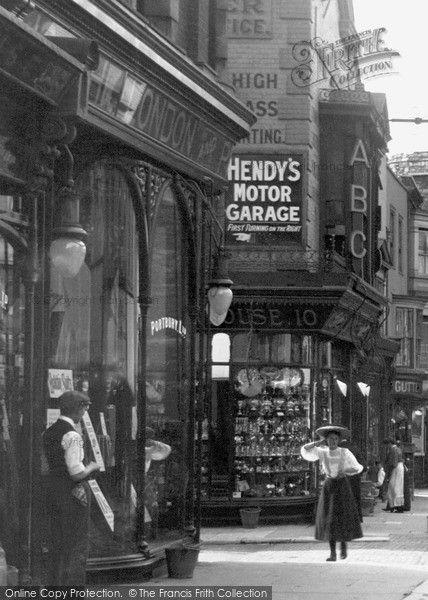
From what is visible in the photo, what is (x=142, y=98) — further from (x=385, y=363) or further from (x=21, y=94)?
(x=385, y=363)

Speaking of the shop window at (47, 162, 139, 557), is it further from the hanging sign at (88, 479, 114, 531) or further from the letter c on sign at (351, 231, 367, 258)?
the letter c on sign at (351, 231, 367, 258)

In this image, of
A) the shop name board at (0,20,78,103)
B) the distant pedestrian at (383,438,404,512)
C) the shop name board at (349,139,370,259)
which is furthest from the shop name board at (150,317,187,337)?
the distant pedestrian at (383,438,404,512)

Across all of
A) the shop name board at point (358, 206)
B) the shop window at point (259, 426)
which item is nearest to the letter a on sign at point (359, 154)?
the shop name board at point (358, 206)

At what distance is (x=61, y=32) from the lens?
12891 mm

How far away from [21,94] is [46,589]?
4.24 meters

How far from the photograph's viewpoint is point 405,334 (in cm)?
5284

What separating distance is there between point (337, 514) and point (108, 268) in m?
6.18

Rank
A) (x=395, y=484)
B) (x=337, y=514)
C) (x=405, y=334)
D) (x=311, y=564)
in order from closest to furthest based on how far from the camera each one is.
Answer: (x=311, y=564), (x=337, y=514), (x=395, y=484), (x=405, y=334)

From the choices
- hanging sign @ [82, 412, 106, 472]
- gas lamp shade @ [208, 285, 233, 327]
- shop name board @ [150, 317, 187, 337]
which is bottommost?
hanging sign @ [82, 412, 106, 472]

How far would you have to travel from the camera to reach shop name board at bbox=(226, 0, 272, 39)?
29.4 m

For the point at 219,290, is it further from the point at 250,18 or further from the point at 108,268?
the point at 250,18

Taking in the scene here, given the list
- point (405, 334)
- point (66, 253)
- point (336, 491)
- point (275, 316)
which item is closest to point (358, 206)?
point (275, 316)

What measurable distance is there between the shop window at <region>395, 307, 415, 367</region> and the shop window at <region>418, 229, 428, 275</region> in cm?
422

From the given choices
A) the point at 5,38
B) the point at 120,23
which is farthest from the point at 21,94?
the point at 120,23
